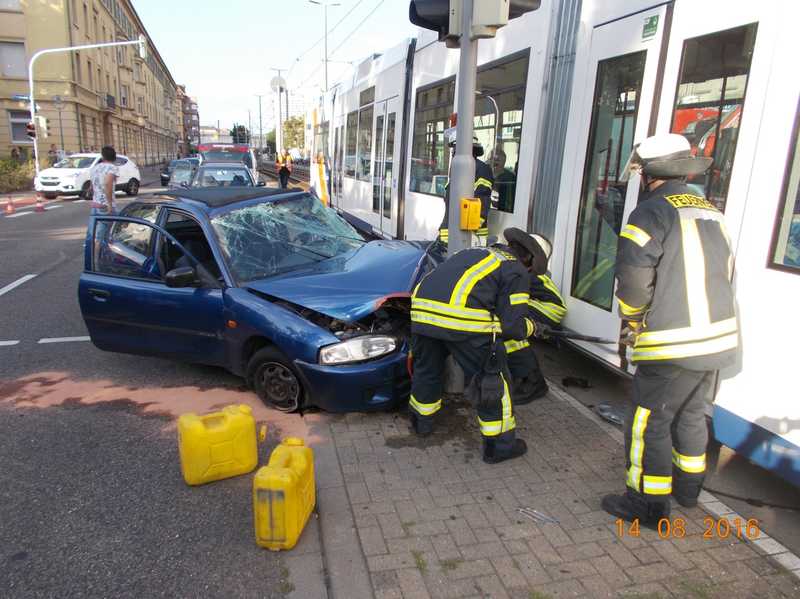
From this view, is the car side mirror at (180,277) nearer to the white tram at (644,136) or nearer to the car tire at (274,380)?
the car tire at (274,380)

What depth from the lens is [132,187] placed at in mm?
24609

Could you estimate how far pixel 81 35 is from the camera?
3750 cm

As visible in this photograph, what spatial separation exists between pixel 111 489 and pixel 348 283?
6.68 ft

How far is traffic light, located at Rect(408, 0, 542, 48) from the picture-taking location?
3.85 m

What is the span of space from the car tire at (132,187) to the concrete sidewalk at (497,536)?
78.0 ft

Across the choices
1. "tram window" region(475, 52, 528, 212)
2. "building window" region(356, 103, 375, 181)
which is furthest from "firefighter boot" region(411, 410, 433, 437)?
"building window" region(356, 103, 375, 181)

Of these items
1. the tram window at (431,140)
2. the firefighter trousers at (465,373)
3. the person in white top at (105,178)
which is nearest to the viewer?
the firefighter trousers at (465,373)

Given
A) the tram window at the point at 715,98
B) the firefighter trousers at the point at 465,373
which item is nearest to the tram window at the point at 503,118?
the tram window at the point at 715,98

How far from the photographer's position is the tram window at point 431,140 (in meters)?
7.18

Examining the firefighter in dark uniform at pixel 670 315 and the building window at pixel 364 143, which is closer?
the firefighter in dark uniform at pixel 670 315

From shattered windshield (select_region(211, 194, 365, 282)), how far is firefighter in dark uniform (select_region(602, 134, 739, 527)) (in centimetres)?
283

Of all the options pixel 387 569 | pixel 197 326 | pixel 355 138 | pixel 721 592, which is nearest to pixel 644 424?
pixel 721 592

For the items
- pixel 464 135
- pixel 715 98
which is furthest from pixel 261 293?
pixel 715 98

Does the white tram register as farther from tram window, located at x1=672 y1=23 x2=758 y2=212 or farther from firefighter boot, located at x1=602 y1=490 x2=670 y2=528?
firefighter boot, located at x1=602 y1=490 x2=670 y2=528
